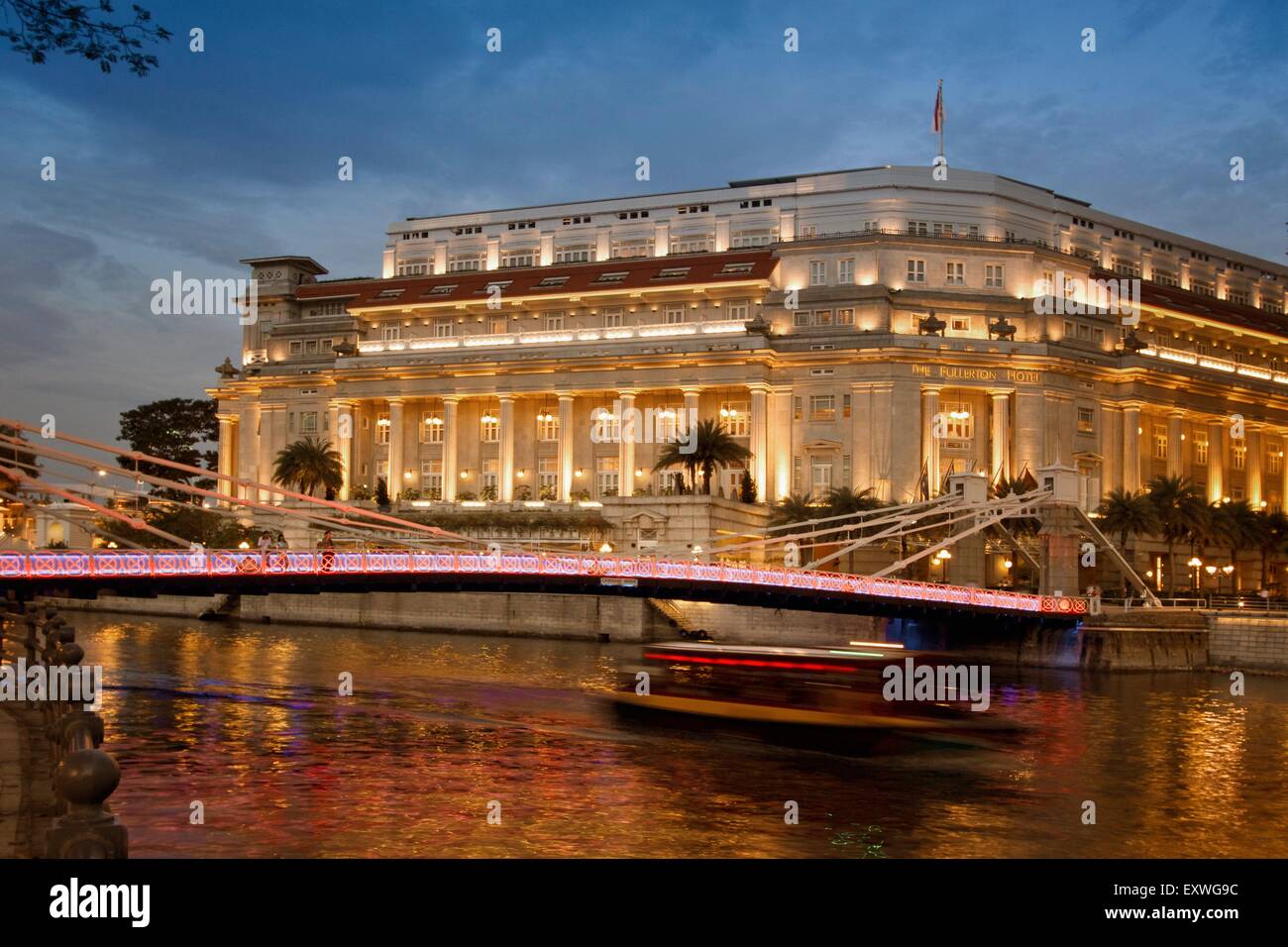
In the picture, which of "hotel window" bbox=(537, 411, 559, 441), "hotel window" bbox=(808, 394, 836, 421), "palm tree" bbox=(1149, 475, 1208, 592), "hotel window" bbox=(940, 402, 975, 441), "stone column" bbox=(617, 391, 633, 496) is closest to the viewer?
"palm tree" bbox=(1149, 475, 1208, 592)

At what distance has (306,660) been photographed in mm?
65875

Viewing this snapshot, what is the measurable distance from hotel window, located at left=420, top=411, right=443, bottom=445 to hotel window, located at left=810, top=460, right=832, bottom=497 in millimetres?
34234

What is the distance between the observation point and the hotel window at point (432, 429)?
12269 cm

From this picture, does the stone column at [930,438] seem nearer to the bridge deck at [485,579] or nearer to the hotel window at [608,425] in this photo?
the hotel window at [608,425]

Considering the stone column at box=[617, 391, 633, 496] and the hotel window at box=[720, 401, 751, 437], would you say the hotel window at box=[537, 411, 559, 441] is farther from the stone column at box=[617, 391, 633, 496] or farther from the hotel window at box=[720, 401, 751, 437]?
the hotel window at box=[720, 401, 751, 437]

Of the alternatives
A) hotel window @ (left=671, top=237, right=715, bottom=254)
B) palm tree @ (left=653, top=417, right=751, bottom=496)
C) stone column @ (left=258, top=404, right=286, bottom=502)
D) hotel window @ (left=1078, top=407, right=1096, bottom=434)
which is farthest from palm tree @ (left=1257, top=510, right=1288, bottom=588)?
stone column @ (left=258, top=404, right=286, bottom=502)

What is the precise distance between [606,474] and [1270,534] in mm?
52854

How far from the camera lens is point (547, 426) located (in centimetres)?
11988

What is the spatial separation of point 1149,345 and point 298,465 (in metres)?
72.8

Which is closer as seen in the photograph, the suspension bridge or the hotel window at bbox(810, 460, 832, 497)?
the suspension bridge

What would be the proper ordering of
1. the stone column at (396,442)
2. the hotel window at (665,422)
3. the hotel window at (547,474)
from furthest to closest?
1. the stone column at (396,442)
2. the hotel window at (547,474)
3. the hotel window at (665,422)

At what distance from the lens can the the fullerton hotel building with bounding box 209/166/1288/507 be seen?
360 feet

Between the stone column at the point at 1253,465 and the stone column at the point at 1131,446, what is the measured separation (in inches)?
562

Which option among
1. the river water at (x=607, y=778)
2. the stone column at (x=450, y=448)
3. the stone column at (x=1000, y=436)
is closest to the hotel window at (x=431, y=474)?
the stone column at (x=450, y=448)
